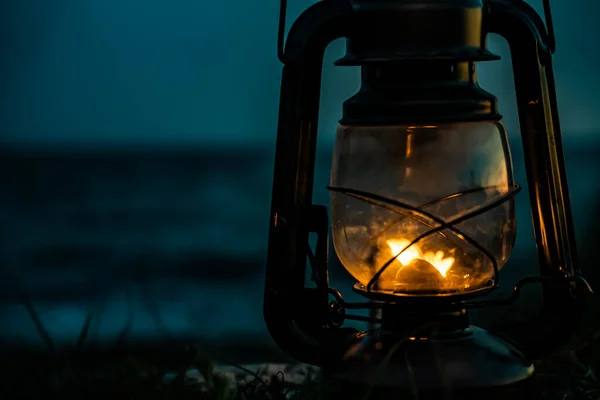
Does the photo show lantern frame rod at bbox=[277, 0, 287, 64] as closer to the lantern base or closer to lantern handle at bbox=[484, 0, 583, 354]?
lantern handle at bbox=[484, 0, 583, 354]

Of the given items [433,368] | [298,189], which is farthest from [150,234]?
[433,368]

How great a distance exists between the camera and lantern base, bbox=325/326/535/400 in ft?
6.31

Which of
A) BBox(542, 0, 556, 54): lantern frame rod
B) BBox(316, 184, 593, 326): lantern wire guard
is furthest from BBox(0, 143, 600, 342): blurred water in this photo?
BBox(542, 0, 556, 54): lantern frame rod

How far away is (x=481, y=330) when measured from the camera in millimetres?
2049

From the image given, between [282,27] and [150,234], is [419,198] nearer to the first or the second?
[282,27]

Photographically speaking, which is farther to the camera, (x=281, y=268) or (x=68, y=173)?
(x=68, y=173)

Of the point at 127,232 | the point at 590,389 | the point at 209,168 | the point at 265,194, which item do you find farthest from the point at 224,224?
the point at 590,389

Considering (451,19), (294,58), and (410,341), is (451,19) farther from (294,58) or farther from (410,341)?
(410,341)

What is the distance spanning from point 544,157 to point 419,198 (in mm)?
253

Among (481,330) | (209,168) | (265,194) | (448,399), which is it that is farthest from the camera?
(209,168)

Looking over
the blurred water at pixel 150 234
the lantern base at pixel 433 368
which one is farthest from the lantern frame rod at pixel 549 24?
the blurred water at pixel 150 234

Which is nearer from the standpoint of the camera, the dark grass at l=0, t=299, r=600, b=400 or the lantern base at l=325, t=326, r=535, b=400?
the lantern base at l=325, t=326, r=535, b=400

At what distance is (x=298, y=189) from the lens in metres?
2.01

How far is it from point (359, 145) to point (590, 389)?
2.66 ft
